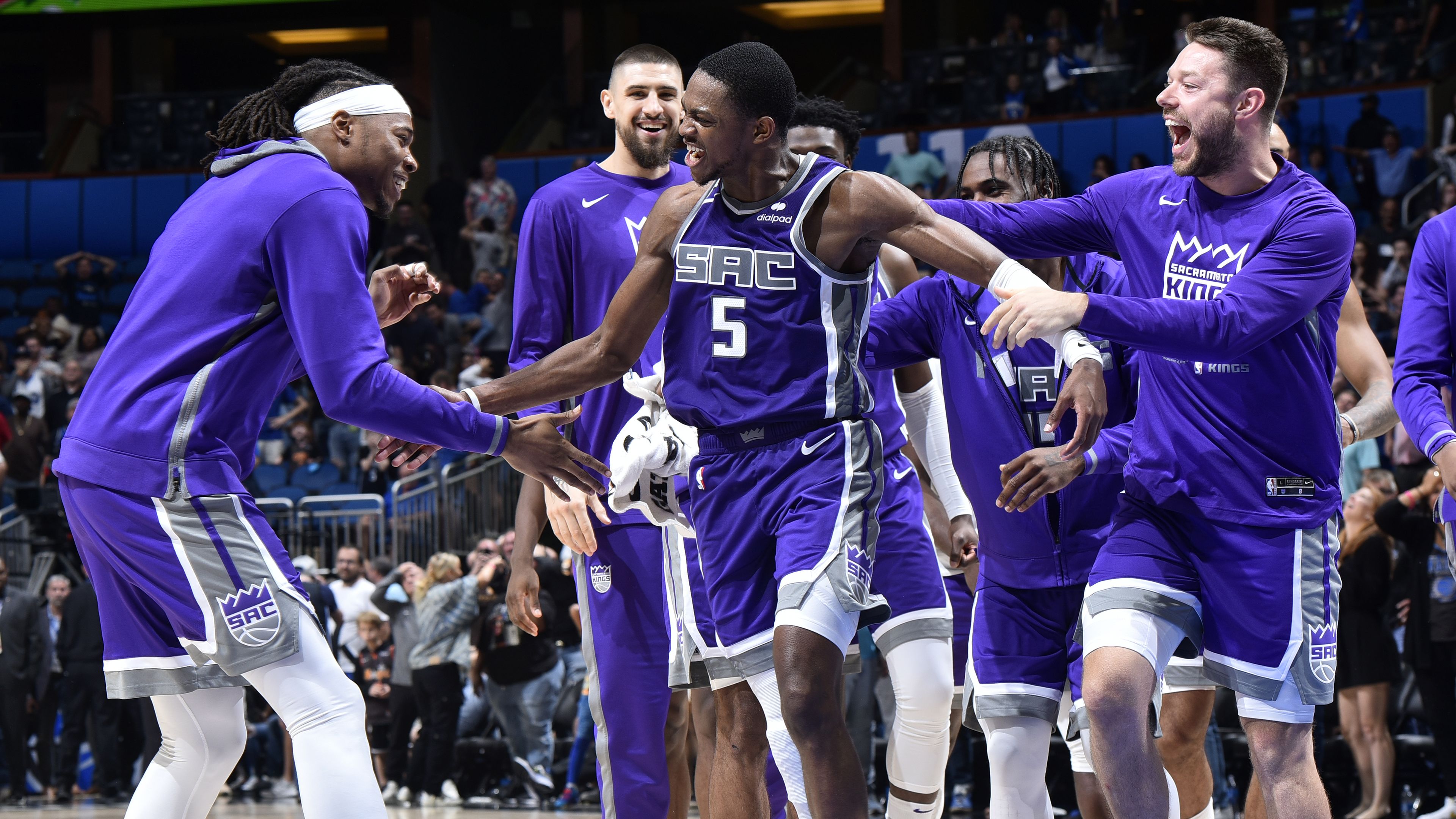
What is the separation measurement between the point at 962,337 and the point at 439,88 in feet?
60.4

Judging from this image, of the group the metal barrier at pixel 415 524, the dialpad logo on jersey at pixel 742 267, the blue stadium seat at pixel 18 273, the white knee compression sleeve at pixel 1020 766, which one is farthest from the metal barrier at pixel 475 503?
the dialpad logo on jersey at pixel 742 267

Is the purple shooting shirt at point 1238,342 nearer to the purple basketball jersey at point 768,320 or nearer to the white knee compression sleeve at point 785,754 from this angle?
the purple basketball jersey at point 768,320

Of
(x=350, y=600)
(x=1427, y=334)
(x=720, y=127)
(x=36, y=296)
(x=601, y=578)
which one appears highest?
(x=720, y=127)

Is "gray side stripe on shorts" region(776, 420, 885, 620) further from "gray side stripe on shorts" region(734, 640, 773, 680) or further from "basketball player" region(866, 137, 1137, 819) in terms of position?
"basketball player" region(866, 137, 1137, 819)

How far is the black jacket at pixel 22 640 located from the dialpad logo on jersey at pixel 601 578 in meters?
8.78

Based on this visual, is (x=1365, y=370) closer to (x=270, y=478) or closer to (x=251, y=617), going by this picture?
(x=251, y=617)

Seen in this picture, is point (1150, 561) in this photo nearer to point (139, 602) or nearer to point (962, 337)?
point (962, 337)

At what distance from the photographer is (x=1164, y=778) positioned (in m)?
3.66

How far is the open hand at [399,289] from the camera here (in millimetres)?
4105

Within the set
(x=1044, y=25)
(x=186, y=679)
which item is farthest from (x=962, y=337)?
(x=1044, y=25)

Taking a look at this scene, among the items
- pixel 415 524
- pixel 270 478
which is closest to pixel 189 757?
pixel 415 524

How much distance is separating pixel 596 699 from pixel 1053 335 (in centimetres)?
187

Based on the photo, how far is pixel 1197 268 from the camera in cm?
385

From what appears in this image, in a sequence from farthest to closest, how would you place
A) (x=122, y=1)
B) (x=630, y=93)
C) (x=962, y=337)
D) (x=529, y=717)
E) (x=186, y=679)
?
(x=122, y=1) < (x=529, y=717) < (x=630, y=93) < (x=962, y=337) < (x=186, y=679)
